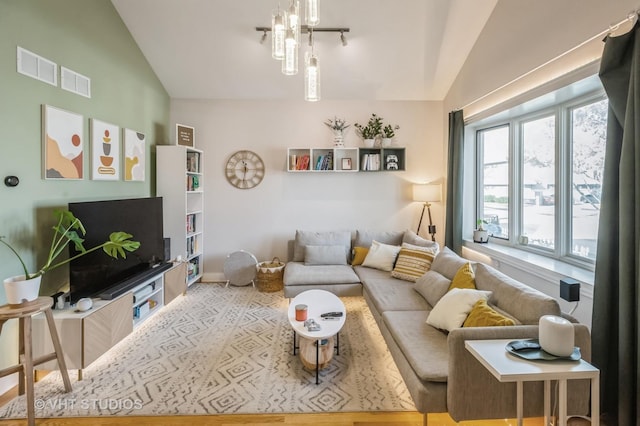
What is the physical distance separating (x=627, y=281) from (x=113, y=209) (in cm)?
390

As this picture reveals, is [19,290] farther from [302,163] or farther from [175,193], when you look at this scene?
[302,163]

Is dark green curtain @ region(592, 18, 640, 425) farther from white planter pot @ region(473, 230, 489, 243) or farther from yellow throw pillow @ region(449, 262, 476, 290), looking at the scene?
white planter pot @ region(473, 230, 489, 243)

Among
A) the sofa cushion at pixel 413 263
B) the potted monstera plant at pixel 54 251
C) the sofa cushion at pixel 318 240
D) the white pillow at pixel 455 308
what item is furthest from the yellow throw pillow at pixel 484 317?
the potted monstera plant at pixel 54 251

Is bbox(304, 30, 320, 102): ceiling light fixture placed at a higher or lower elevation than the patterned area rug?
higher

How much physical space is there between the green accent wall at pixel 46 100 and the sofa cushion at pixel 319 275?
2.14m

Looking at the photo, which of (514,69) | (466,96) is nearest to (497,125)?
(466,96)

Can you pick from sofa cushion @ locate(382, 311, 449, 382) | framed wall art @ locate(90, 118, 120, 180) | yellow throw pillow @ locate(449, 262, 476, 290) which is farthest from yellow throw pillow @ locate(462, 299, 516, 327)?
framed wall art @ locate(90, 118, 120, 180)

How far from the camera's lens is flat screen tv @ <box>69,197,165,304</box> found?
2553 millimetres

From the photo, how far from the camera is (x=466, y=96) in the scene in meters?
3.89

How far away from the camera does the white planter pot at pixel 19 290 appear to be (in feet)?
6.47

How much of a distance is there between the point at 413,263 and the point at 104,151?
352 centimetres

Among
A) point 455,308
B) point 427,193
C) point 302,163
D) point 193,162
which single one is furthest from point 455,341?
point 193,162
